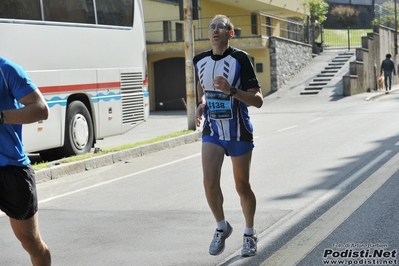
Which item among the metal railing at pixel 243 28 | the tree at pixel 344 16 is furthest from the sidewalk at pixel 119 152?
the tree at pixel 344 16

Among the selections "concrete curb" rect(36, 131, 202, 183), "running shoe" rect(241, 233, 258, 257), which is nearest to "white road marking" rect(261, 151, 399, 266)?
"running shoe" rect(241, 233, 258, 257)

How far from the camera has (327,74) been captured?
136 ft

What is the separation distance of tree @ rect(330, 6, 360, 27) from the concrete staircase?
63.8ft

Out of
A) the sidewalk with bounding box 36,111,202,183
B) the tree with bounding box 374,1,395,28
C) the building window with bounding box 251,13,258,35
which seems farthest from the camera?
the tree with bounding box 374,1,395,28

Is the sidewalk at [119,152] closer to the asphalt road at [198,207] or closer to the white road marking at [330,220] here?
the asphalt road at [198,207]

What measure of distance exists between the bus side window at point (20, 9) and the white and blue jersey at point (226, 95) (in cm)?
738

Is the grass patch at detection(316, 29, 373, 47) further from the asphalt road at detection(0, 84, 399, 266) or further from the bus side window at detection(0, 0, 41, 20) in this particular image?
the bus side window at detection(0, 0, 41, 20)

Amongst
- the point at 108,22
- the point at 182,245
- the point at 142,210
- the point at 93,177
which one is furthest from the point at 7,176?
the point at 108,22

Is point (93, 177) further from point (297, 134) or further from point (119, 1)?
point (297, 134)

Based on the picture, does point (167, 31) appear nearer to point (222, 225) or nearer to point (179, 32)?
point (179, 32)

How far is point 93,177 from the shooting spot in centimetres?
1311

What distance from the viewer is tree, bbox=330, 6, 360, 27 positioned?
65000mm

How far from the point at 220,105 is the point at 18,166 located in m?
2.03

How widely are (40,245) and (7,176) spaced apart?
1.53ft
